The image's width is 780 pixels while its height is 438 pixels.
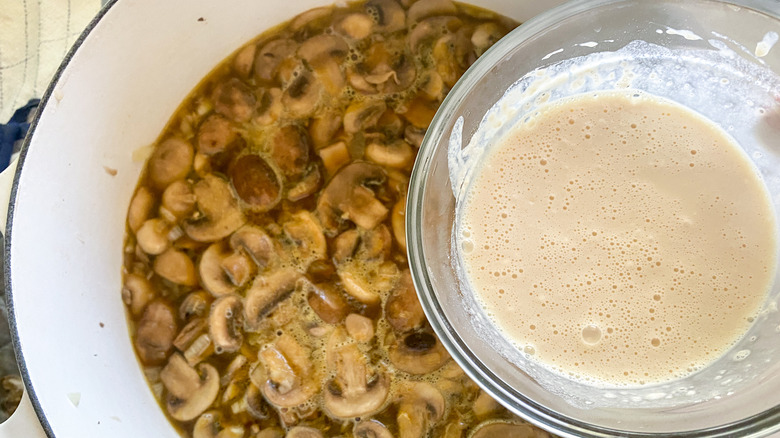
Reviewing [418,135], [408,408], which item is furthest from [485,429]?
[418,135]

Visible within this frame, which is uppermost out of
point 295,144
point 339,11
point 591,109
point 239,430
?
point 339,11

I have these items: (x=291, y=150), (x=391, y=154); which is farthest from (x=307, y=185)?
(x=391, y=154)

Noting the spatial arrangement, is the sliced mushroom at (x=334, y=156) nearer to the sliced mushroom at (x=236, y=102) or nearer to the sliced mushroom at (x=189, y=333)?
the sliced mushroom at (x=236, y=102)

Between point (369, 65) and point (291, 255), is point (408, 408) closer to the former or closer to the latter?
point (291, 255)

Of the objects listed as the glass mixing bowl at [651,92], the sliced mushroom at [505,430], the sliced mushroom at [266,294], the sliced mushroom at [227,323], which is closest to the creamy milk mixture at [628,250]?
the glass mixing bowl at [651,92]

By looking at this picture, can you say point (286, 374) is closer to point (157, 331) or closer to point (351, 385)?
point (351, 385)

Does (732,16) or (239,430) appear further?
(239,430)
